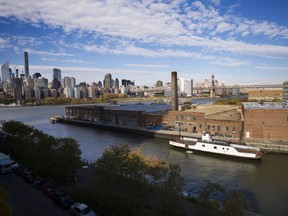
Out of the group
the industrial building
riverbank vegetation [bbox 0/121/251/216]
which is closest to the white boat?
the industrial building

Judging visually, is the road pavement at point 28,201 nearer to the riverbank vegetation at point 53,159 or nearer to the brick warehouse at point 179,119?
the riverbank vegetation at point 53,159

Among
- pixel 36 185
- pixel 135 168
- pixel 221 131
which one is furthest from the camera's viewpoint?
pixel 221 131

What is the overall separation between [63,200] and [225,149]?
18133 mm

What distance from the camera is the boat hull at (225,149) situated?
24306 millimetres

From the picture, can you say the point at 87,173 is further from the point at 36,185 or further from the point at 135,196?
the point at 135,196

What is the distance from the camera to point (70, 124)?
5641 cm

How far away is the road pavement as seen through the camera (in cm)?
1244

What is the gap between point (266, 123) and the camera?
29438mm

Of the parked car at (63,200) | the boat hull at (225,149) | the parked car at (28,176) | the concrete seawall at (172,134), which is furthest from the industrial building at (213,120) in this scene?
the parked car at (63,200)

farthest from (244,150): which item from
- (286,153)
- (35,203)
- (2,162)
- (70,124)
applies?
(70,124)

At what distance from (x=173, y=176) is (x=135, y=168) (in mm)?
2614

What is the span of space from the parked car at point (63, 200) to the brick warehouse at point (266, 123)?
79.4 ft

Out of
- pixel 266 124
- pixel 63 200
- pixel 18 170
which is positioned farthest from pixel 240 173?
pixel 18 170

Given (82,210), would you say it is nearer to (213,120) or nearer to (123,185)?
(123,185)
